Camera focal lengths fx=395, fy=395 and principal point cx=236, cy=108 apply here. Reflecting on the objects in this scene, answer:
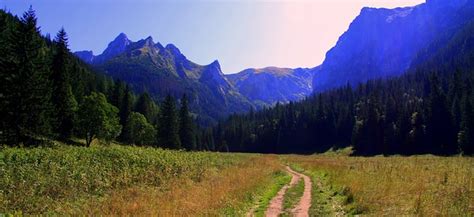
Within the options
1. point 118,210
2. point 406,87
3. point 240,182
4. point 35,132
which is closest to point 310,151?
point 406,87

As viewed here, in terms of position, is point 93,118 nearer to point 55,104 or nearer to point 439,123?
point 55,104

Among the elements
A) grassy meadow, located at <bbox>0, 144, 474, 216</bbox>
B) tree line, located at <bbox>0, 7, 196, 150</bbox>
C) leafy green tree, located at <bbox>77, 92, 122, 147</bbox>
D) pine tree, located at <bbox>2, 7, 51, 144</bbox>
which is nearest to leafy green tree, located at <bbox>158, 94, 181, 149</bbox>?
tree line, located at <bbox>0, 7, 196, 150</bbox>

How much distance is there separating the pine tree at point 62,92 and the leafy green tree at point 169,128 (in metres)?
28.8

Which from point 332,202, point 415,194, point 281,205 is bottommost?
point 281,205

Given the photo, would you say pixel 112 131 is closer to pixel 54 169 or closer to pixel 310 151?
pixel 54 169

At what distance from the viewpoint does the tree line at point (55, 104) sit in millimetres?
43406

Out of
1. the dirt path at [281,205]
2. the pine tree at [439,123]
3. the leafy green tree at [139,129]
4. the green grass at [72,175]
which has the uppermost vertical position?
the pine tree at [439,123]

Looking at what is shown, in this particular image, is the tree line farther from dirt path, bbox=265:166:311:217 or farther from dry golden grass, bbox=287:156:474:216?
dry golden grass, bbox=287:156:474:216

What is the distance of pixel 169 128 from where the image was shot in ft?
320

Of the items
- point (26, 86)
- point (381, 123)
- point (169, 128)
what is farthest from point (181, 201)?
point (381, 123)

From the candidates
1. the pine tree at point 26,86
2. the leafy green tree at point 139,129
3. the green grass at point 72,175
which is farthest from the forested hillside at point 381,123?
the pine tree at point 26,86

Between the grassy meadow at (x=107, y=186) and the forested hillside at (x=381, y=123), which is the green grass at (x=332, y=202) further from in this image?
the forested hillside at (x=381, y=123)

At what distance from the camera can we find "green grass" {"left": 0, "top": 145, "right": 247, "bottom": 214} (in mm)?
14820

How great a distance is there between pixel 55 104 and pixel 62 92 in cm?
418
